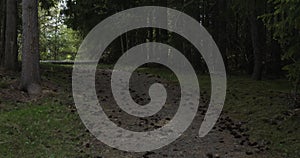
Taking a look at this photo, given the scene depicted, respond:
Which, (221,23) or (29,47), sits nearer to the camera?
(29,47)

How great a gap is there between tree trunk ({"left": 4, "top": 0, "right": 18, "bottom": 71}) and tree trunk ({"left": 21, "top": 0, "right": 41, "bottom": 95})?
308 centimetres

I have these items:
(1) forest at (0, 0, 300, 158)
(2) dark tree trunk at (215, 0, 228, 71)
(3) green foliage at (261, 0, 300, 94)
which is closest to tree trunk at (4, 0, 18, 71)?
(1) forest at (0, 0, 300, 158)

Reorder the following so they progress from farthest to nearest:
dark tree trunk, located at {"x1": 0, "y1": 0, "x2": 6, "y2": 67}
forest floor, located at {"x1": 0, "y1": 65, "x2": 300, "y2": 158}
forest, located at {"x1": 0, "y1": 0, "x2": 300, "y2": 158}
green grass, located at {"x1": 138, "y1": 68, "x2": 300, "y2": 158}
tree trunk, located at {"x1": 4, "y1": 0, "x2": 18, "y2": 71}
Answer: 1. dark tree trunk, located at {"x1": 0, "y1": 0, "x2": 6, "y2": 67}
2. tree trunk, located at {"x1": 4, "y1": 0, "x2": 18, "y2": 71}
3. green grass, located at {"x1": 138, "y1": 68, "x2": 300, "y2": 158}
4. forest, located at {"x1": 0, "y1": 0, "x2": 300, "y2": 158}
5. forest floor, located at {"x1": 0, "y1": 65, "x2": 300, "y2": 158}

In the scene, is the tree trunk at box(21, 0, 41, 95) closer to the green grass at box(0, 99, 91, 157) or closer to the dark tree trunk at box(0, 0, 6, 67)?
the green grass at box(0, 99, 91, 157)

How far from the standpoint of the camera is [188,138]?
722cm

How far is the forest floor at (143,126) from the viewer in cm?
618

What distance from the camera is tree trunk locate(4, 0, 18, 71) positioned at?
13227 millimetres

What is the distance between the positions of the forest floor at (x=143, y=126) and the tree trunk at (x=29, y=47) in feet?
1.10

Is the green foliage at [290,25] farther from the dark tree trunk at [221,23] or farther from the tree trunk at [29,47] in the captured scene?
the dark tree trunk at [221,23]

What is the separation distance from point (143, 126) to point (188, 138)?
1.15 meters

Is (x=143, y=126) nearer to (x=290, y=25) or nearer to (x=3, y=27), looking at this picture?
(x=290, y=25)

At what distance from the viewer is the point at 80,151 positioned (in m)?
6.02

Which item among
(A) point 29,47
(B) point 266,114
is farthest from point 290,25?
(A) point 29,47

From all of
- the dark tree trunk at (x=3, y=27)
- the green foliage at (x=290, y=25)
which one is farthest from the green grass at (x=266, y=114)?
the dark tree trunk at (x=3, y=27)
